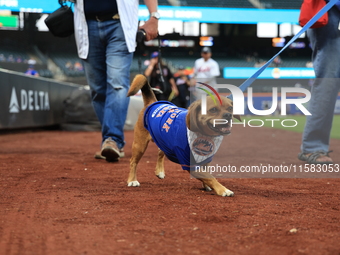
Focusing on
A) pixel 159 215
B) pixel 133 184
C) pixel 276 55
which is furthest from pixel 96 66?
pixel 159 215

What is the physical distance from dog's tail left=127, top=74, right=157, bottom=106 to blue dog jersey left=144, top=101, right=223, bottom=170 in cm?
33

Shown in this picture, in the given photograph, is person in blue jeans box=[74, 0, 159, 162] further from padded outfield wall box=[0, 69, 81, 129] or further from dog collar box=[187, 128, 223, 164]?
padded outfield wall box=[0, 69, 81, 129]

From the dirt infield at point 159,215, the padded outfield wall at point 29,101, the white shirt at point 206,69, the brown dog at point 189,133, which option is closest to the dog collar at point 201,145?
the brown dog at point 189,133

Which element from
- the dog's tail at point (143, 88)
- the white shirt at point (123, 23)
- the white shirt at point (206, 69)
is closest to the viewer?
the dog's tail at point (143, 88)

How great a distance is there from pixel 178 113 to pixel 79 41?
187 cm

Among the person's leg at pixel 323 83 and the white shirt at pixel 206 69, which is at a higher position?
the person's leg at pixel 323 83

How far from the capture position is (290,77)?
2975 cm

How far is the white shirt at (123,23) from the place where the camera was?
380cm

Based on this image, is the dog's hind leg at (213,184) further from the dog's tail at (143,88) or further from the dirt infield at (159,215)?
the dog's tail at (143,88)

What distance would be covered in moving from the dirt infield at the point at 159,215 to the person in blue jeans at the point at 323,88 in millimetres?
830

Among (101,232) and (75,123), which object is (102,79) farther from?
(75,123)

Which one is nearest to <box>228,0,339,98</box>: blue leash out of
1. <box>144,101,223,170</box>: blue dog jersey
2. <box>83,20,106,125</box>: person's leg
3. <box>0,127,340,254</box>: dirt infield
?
<box>144,101,223,170</box>: blue dog jersey

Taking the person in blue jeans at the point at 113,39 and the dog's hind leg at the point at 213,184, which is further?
the person in blue jeans at the point at 113,39

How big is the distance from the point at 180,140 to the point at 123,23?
182cm
